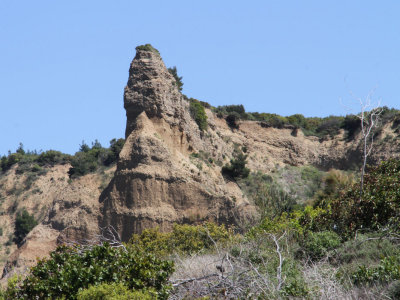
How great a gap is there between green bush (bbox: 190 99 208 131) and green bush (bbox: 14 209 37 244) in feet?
46.0

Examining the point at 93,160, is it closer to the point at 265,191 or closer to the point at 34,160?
the point at 34,160

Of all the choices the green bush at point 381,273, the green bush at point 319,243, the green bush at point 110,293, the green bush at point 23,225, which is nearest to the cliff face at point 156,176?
the green bush at point 319,243

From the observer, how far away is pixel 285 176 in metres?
45.6

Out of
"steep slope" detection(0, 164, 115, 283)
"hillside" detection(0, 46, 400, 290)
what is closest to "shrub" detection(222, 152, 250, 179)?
"hillside" detection(0, 46, 400, 290)

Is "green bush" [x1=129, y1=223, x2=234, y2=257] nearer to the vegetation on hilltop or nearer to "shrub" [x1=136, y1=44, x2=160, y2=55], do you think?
the vegetation on hilltop

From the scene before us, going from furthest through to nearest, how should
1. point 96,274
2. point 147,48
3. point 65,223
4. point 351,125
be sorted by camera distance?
point 351,125 < point 147,48 < point 65,223 < point 96,274

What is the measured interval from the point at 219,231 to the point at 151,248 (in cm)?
307

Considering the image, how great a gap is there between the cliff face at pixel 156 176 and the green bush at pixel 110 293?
1781 centimetres

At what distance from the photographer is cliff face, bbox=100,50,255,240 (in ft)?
101

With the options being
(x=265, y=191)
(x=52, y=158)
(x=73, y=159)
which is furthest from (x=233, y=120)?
(x=265, y=191)

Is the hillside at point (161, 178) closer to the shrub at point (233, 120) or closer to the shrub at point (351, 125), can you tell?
the shrub at point (233, 120)

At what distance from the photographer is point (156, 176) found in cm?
3150

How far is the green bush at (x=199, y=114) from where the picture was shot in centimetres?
4250

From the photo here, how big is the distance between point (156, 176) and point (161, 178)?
0.27 m
